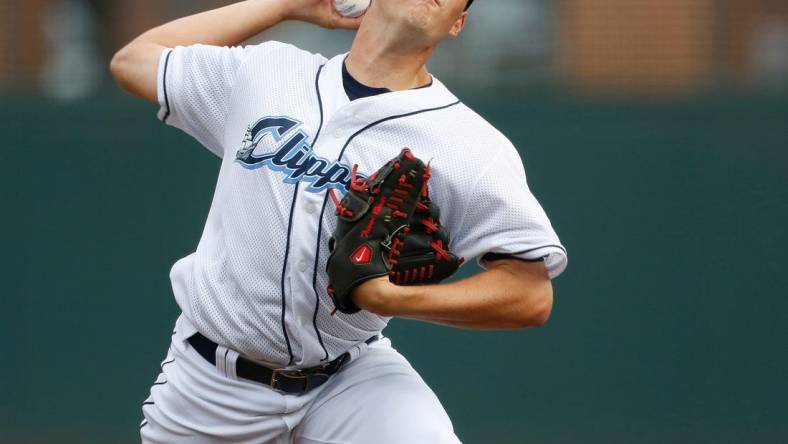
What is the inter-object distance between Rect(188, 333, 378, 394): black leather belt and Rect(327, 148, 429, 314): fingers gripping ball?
15.7 inches

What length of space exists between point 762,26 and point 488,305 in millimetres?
4329

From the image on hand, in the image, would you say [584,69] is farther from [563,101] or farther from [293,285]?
[293,285]

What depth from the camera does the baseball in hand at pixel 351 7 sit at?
3.32 m

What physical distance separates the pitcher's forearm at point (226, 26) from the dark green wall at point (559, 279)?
311cm

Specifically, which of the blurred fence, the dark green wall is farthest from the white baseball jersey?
the blurred fence

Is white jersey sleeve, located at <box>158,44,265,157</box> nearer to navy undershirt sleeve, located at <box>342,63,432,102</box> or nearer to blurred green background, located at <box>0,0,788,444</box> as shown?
navy undershirt sleeve, located at <box>342,63,432,102</box>

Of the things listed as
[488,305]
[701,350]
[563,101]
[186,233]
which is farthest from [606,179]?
[488,305]

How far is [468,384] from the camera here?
20.9 feet

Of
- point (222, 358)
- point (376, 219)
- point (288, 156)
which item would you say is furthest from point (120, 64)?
point (376, 219)

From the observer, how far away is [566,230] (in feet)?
20.9

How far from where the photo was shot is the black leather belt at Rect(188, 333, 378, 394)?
3023 mm

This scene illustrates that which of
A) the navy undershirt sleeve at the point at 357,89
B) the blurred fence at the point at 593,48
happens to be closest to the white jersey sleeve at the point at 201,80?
the navy undershirt sleeve at the point at 357,89

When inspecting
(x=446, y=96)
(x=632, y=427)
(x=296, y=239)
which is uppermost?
(x=446, y=96)

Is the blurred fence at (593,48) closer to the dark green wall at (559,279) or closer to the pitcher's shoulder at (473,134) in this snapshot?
the dark green wall at (559,279)
